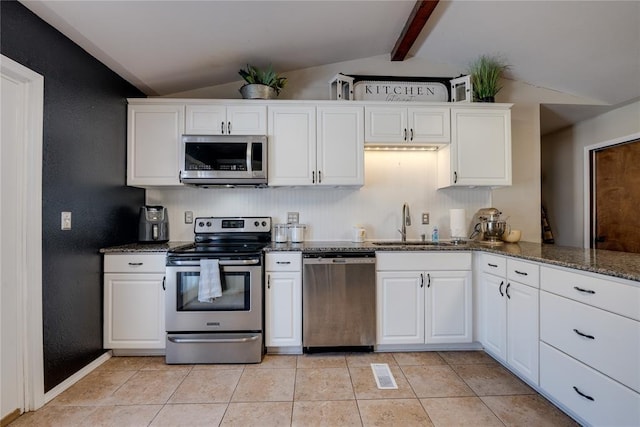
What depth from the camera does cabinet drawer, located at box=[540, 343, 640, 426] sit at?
130cm

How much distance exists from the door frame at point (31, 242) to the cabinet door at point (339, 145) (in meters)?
1.94

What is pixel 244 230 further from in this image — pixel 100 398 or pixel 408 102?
pixel 408 102

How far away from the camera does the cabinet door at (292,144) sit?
2.68 m

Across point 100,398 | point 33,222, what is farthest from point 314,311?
point 33,222

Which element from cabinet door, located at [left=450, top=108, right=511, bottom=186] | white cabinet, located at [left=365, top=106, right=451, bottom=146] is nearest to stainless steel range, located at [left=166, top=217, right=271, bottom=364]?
white cabinet, located at [left=365, top=106, right=451, bottom=146]

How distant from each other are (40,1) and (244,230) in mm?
2039

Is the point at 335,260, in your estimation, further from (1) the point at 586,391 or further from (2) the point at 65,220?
(2) the point at 65,220

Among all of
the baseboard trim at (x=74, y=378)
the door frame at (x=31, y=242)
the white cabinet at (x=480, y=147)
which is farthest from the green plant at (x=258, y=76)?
the baseboard trim at (x=74, y=378)

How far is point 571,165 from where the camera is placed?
3654 millimetres

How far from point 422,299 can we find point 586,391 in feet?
3.60

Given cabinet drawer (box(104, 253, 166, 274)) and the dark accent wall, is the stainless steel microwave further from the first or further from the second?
cabinet drawer (box(104, 253, 166, 274))

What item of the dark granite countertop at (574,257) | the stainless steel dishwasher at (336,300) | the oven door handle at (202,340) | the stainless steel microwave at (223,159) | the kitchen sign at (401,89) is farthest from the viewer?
the kitchen sign at (401,89)

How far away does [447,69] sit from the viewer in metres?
3.09

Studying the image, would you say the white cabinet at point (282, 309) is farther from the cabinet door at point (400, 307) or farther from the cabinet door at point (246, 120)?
the cabinet door at point (246, 120)
